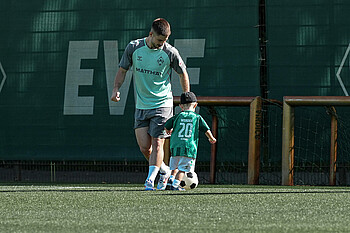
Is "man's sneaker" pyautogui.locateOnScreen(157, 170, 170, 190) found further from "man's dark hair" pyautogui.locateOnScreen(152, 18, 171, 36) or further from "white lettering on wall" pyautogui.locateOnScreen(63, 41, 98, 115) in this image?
"white lettering on wall" pyautogui.locateOnScreen(63, 41, 98, 115)

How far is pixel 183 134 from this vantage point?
668cm

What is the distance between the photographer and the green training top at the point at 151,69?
268 inches

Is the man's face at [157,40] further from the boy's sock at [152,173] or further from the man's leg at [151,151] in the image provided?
the boy's sock at [152,173]

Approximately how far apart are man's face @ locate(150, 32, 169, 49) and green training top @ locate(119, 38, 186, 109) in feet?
0.16

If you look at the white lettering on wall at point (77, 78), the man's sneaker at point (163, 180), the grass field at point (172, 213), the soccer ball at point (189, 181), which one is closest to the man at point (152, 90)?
the man's sneaker at point (163, 180)

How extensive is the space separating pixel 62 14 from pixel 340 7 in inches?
142

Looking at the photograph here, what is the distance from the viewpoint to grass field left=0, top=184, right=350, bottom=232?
3674mm

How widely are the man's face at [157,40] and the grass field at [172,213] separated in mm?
1535

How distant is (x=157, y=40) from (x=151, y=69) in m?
0.28

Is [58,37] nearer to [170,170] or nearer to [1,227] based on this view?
[170,170]

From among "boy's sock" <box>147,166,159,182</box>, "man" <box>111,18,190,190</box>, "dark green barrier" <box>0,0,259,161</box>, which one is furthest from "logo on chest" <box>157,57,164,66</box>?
"dark green barrier" <box>0,0,259,161</box>

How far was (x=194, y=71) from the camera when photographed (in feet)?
31.7

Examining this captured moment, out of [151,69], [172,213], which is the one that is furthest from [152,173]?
[172,213]

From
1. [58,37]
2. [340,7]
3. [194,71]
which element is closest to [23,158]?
[58,37]
